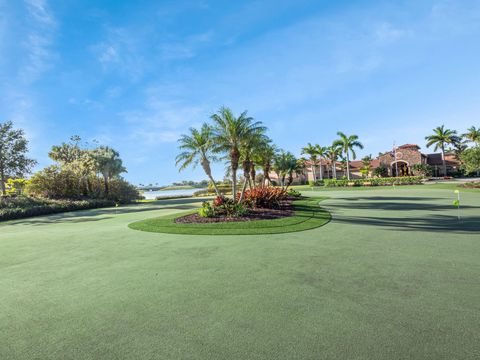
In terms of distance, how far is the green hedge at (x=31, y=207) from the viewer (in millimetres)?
21938

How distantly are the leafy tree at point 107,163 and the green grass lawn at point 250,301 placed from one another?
30.5 meters

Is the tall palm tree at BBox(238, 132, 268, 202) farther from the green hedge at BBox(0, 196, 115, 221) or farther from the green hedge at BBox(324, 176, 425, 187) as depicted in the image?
the green hedge at BBox(324, 176, 425, 187)

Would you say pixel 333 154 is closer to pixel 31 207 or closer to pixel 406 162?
pixel 406 162

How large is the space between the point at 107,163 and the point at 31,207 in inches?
559

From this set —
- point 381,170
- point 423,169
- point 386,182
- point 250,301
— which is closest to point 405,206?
point 250,301

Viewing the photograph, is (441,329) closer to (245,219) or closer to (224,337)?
(224,337)

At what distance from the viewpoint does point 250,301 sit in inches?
177

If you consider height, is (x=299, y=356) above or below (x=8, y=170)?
below

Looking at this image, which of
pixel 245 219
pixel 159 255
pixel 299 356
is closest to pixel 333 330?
pixel 299 356

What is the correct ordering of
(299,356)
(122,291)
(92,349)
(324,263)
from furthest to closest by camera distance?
1. (324,263)
2. (122,291)
3. (92,349)
4. (299,356)

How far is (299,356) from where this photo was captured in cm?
301

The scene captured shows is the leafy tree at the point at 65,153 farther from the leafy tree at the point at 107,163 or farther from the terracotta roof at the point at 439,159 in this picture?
the terracotta roof at the point at 439,159

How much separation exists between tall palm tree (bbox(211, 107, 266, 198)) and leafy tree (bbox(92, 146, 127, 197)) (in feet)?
80.5

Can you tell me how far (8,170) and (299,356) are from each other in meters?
40.2
